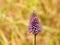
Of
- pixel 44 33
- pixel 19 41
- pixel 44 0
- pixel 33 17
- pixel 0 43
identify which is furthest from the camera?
pixel 44 0

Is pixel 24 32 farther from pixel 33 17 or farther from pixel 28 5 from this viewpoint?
pixel 33 17

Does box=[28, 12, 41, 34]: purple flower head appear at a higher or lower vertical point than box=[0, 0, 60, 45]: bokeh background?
lower

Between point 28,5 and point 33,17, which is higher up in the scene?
point 28,5

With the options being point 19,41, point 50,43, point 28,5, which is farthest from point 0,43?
point 28,5

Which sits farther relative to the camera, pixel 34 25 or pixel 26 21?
pixel 26 21

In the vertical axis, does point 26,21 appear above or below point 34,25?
above

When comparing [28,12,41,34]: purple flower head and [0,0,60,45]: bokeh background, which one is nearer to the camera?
[28,12,41,34]: purple flower head

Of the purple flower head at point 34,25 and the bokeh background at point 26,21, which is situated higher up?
the bokeh background at point 26,21

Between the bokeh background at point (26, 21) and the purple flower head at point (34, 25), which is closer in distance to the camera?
the purple flower head at point (34, 25)
